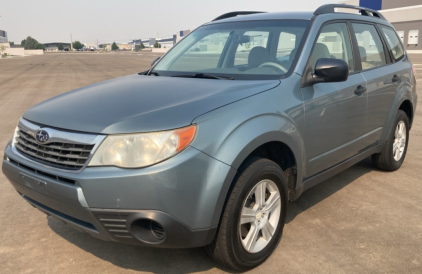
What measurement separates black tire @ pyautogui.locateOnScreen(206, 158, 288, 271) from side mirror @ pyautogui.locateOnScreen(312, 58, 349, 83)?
86 centimetres

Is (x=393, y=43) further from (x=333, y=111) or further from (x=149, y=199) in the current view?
(x=149, y=199)

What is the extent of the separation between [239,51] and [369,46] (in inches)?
56.6

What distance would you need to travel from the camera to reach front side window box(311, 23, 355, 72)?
357 centimetres

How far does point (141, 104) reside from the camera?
2666 mm

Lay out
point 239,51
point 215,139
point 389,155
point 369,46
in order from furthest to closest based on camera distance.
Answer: point 389,155, point 369,46, point 239,51, point 215,139

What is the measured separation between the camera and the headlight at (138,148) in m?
2.33

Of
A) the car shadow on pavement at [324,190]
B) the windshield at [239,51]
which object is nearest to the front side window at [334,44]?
the windshield at [239,51]

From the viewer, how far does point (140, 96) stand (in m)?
2.87

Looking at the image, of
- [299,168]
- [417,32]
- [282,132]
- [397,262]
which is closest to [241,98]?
[282,132]

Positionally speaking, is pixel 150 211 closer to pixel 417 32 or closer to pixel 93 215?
pixel 93 215

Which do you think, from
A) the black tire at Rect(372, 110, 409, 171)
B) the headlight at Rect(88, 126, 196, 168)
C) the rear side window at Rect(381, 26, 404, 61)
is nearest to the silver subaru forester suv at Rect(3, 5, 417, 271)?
the headlight at Rect(88, 126, 196, 168)

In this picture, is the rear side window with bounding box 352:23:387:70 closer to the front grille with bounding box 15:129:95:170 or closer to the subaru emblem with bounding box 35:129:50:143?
the front grille with bounding box 15:129:95:170

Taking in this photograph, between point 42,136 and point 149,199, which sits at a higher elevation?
point 42,136

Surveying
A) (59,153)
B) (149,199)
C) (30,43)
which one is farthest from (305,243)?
(30,43)
